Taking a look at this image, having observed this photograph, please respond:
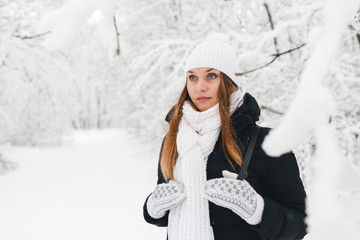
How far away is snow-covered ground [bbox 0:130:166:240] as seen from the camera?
14.2ft

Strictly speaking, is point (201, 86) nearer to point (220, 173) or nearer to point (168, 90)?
point (220, 173)

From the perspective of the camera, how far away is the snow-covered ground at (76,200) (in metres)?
4.32

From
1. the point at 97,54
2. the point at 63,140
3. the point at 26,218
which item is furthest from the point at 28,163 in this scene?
the point at 97,54

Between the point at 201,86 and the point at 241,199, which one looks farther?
the point at 201,86

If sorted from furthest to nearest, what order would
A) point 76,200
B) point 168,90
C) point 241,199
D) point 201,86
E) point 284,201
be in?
point 168,90 → point 76,200 → point 201,86 → point 284,201 → point 241,199

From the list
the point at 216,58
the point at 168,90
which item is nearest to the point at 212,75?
the point at 216,58

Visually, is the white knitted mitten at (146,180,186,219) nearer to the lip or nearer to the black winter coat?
the black winter coat

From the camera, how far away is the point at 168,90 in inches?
243

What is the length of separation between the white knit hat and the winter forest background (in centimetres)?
35

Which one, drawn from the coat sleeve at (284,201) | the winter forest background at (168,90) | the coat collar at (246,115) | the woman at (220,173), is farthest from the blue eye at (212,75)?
the coat sleeve at (284,201)

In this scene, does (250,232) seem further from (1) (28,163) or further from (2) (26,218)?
(1) (28,163)

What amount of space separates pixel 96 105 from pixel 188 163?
3705cm

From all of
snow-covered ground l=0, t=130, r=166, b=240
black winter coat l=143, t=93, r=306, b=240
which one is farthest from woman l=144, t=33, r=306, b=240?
snow-covered ground l=0, t=130, r=166, b=240

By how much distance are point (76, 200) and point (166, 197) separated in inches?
195
